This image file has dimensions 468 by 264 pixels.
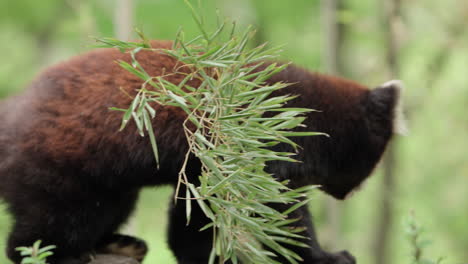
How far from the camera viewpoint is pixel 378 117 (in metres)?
4.12

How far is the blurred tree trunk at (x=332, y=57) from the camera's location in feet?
23.5

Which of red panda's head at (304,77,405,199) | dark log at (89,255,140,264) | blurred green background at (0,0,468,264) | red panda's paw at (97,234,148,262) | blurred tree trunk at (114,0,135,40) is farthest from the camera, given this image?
blurred green background at (0,0,468,264)

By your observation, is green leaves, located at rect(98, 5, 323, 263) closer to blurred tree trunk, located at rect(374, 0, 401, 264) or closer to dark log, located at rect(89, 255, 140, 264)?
dark log, located at rect(89, 255, 140, 264)

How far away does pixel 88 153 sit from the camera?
3.40 m

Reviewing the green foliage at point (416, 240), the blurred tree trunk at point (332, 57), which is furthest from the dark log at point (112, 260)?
the blurred tree trunk at point (332, 57)

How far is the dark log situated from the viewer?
3748mm

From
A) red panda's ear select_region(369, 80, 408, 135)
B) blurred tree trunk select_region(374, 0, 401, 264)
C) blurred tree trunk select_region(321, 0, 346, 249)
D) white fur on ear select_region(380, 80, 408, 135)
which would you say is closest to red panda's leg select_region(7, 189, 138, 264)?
red panda's ear select_region(369, 80, 408, 135)

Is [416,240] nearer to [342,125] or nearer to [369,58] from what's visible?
[342,125]

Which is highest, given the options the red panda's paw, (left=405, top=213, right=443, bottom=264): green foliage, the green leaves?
the green leaves

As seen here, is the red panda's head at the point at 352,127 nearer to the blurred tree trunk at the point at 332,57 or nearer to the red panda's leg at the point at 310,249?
the red panda's leg at the point at 310,249

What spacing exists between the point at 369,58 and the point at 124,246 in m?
7.42

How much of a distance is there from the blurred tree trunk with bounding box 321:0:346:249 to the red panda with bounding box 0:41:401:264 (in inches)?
136

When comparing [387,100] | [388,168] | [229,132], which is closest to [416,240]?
[387,100]

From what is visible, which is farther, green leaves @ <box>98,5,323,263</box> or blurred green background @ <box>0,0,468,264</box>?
blurred green background @ <box>0,0,468,264</box>
